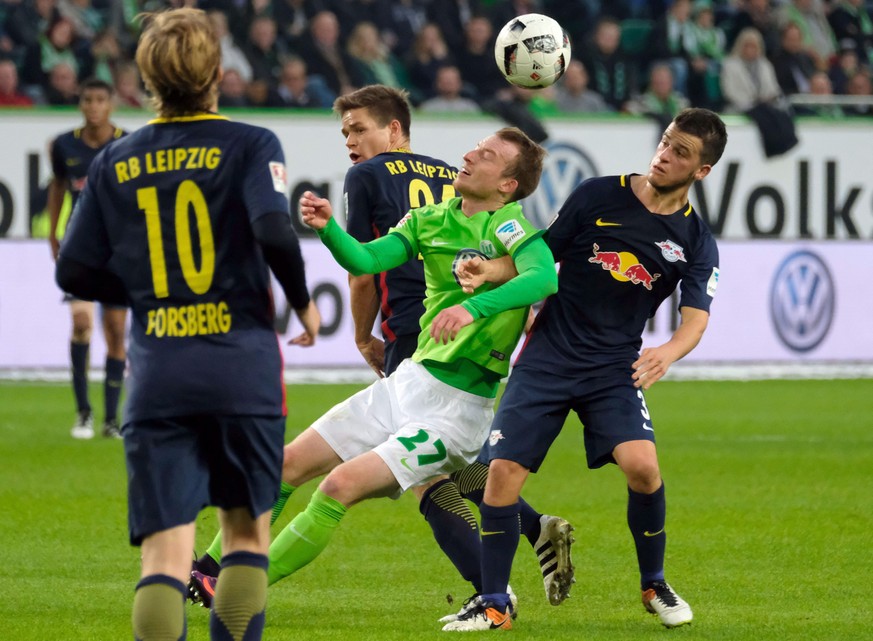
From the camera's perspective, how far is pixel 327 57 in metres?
16.9

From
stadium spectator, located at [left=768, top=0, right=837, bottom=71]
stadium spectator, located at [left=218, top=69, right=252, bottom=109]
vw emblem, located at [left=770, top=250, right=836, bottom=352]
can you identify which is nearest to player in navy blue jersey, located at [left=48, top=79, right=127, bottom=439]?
stadium spectator, located at [left=218, top=69, right=252, bottom=109]

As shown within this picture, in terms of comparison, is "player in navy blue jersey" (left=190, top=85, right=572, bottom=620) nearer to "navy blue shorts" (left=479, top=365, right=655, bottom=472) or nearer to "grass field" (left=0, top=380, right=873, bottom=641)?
"grass field" (left=0, top=380, right=873, bottom=641)

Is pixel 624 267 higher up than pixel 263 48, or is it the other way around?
pixel 624 267

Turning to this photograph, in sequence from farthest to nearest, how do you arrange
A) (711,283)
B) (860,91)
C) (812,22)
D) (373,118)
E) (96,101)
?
(812,22), (860,91), (96,101), (373,118), (711,283)

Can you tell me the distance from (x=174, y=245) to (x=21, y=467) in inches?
242

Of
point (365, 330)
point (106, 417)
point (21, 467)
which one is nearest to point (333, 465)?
point (365, 330)

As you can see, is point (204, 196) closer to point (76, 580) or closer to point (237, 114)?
point (76, 580)

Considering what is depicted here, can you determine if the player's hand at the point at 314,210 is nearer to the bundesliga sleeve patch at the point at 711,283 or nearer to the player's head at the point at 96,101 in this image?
the bundesliga sleeve patch at the point at 711,283

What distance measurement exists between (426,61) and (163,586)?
1417 centimetres

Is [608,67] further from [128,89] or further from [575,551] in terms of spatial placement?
[575,551]

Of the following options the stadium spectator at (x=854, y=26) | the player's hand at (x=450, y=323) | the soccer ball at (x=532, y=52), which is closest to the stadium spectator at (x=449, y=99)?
the stadium spectator at (x=854, y=26)

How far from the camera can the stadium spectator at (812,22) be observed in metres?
19.9

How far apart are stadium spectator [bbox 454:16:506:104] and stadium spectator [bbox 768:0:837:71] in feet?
13.9

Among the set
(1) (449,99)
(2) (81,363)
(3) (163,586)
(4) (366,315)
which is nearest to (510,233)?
(4) (366,315)
